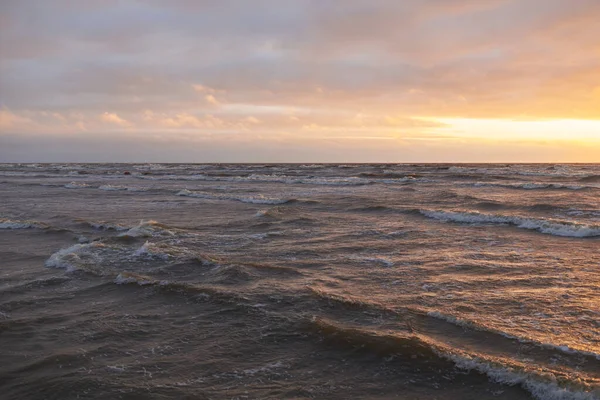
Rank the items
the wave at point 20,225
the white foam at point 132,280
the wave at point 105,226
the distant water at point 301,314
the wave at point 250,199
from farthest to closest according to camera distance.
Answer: the wave at point 250,199
the wave at point 20,225
the wave at point 105,226
the white foam at point 132,280
the distant water at point 301,314

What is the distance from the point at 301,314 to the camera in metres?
7.14

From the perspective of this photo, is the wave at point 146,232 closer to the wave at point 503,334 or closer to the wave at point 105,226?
the wave at point 105,226

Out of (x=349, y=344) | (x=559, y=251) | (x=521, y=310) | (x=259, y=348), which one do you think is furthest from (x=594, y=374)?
(x=559, y=251)

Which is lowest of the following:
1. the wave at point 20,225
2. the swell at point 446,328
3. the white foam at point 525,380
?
the white foam at point 525,380

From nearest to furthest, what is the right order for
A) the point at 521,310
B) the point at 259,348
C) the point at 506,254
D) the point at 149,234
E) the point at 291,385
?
1. the point at 291,385
2. the point at 259,348
3. the point at 521,310
4. the point at 506,254
5. the point at 149,234

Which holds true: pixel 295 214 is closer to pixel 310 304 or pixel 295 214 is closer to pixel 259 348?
pixel 310 304

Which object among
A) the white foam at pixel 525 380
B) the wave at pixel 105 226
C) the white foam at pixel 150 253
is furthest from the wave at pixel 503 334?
the wave at pixel 105 226

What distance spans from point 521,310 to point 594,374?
2245 mm

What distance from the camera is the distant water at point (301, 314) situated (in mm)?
5074

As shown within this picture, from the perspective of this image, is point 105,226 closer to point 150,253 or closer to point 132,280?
point 150,253

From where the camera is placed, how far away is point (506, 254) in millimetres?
11680

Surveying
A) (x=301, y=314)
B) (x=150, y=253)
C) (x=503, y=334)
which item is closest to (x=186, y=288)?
(x=301, y=314)

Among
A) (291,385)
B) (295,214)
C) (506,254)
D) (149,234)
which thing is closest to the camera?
(291,385)

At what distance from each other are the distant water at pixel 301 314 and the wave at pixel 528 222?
5.0 inches
